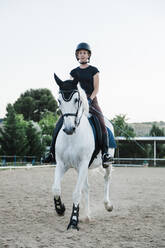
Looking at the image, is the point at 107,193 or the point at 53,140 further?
the point at 107,193

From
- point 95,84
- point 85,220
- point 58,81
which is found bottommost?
point 85,220

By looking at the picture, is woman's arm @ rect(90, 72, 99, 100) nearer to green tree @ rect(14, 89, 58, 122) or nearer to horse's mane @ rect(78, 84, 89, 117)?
horse's mane @ rect(78, 84, 89, 117)

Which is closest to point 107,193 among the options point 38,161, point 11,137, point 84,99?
point 84,99

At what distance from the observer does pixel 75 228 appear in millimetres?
5566

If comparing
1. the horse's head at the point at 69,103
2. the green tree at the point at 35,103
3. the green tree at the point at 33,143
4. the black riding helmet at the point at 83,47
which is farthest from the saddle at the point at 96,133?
the green tree at the point at 35,103

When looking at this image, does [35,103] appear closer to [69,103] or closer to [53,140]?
[53,140]

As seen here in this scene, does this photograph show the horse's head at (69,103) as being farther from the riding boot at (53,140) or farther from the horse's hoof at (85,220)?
the horse's hoof at (85,220)

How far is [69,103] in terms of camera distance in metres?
5.48

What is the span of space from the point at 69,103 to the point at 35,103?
71472 millimetres

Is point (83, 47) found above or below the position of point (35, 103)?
below

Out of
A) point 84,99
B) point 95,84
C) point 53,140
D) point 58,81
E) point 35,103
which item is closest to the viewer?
point 58,81

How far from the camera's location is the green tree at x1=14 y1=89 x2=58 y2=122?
73.0m

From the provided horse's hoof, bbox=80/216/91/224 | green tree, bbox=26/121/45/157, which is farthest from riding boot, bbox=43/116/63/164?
green tree, bbox=26/121/45/157

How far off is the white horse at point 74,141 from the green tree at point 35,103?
67.8 meters
